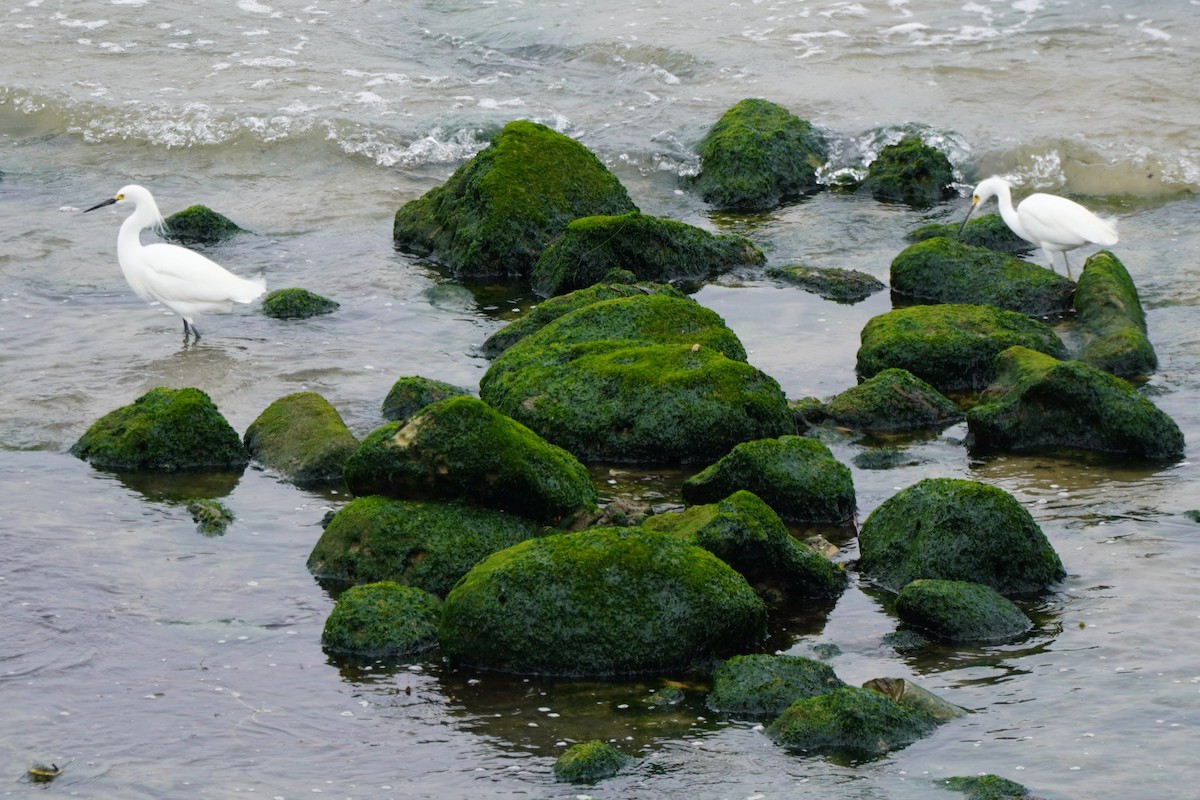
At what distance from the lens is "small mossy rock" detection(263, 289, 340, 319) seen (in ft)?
45.3

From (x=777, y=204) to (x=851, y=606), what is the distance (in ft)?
31.9

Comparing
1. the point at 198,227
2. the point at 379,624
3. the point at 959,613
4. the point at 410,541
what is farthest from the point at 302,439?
the point at 198,227

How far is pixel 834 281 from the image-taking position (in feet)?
46.7

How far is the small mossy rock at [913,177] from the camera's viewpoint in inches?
689

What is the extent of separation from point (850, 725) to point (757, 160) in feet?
38.6

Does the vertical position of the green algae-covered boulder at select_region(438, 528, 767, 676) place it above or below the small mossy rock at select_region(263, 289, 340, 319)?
below

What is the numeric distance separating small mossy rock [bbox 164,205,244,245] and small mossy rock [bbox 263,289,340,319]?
8.26 ft

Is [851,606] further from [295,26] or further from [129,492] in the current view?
[295,26]

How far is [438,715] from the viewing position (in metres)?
7.25

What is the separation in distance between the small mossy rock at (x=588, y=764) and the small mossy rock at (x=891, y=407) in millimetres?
5183

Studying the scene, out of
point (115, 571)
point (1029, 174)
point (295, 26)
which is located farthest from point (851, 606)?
point (295, 26)

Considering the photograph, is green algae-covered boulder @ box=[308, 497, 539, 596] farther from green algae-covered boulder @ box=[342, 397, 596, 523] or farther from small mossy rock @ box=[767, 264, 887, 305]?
small mossy rock @ box=[767, 264, 887, 305]

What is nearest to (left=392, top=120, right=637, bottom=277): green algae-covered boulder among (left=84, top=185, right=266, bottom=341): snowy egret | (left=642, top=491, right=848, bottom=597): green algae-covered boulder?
(left=84, top=185, right=266, bottom=341): snowy egret

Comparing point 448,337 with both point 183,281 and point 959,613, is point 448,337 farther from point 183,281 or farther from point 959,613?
point 959,613
